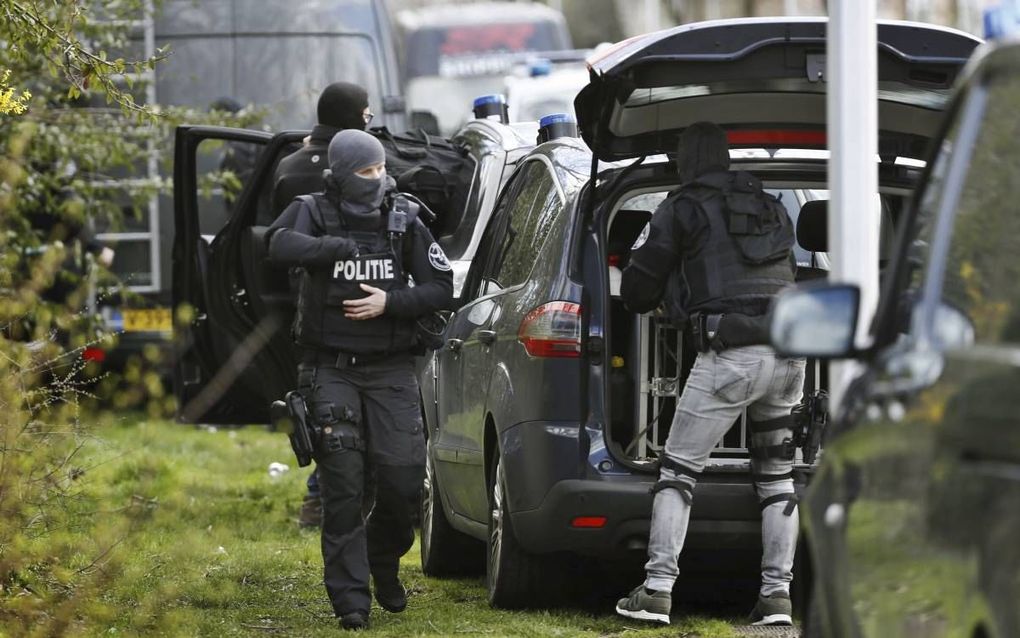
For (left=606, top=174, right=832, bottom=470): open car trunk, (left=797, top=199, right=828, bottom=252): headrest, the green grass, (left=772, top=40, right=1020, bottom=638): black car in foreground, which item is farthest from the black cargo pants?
(left=772, top=40, right=1020, bottom=638): black car in foreground

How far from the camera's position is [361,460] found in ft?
24.2

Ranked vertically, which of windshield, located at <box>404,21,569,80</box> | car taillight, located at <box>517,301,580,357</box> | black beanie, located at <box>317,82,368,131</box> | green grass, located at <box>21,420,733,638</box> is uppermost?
windshield, located at <box>404,21,569,80</box>

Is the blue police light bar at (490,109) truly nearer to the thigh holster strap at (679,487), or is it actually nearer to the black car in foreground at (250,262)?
the black car in foreground at (250,262)

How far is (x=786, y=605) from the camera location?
694 cm

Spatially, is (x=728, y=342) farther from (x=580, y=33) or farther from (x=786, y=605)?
(x=580, y=33)

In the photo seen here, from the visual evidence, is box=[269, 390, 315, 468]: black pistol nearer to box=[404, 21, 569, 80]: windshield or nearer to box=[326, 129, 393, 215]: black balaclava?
box=[326, 129, 393, 215]: black balaclava

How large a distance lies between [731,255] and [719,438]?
626 mm

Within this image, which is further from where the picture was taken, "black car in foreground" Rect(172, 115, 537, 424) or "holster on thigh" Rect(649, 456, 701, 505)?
"black car in foreground" Rect(172, 115, 537, 424)

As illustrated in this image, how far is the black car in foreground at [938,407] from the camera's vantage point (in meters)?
3.09

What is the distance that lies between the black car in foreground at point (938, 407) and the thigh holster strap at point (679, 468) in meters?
2.37

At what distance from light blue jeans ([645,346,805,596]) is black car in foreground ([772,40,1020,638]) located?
2403 millimetres

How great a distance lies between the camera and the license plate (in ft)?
50.9

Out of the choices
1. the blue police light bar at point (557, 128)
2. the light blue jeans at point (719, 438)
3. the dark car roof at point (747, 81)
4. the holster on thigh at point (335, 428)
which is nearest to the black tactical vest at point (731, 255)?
the light blue jeans at point (719, 438)

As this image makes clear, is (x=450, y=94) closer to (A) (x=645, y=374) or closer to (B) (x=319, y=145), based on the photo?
(B) (x=319, y=145)
